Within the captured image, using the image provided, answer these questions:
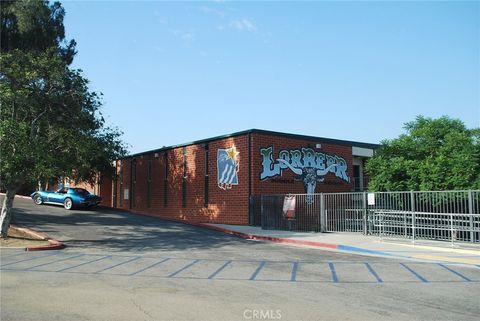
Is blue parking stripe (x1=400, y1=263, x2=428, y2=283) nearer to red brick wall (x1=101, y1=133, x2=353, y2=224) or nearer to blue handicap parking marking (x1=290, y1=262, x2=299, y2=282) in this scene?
blue handicap parking marking (x1=290, y1=262, x2=299, y2=282)

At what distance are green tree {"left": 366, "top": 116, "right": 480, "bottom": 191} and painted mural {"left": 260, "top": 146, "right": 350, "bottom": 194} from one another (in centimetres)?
316

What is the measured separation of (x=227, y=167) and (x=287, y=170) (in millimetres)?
3413

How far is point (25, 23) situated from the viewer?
22703 mm

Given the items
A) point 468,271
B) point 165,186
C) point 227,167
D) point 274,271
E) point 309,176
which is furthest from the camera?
point 165,186

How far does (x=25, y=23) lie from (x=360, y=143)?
831 inches

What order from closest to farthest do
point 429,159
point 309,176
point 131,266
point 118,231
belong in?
point 131,266
point 118,231
point 429,159
point 309,176

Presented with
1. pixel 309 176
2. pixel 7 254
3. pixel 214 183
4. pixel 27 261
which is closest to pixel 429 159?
pixel 309 176

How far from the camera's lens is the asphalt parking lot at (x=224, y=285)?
23.7 feet

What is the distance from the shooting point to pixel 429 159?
23.1m

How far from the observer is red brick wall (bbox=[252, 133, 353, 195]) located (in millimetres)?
24844

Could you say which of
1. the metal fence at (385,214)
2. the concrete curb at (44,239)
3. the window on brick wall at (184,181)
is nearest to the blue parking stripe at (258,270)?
the metal fence at (385,214)

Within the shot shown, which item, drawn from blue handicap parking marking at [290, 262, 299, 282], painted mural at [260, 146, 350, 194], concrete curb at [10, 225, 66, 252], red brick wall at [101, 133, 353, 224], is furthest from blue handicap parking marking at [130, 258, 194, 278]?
painted mural at [260, 146, 350, 194]

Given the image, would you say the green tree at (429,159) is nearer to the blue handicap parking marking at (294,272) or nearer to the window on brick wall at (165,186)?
the blue handicap parking marking at (294,272)

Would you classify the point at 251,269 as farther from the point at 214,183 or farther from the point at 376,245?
the point at 214,183
